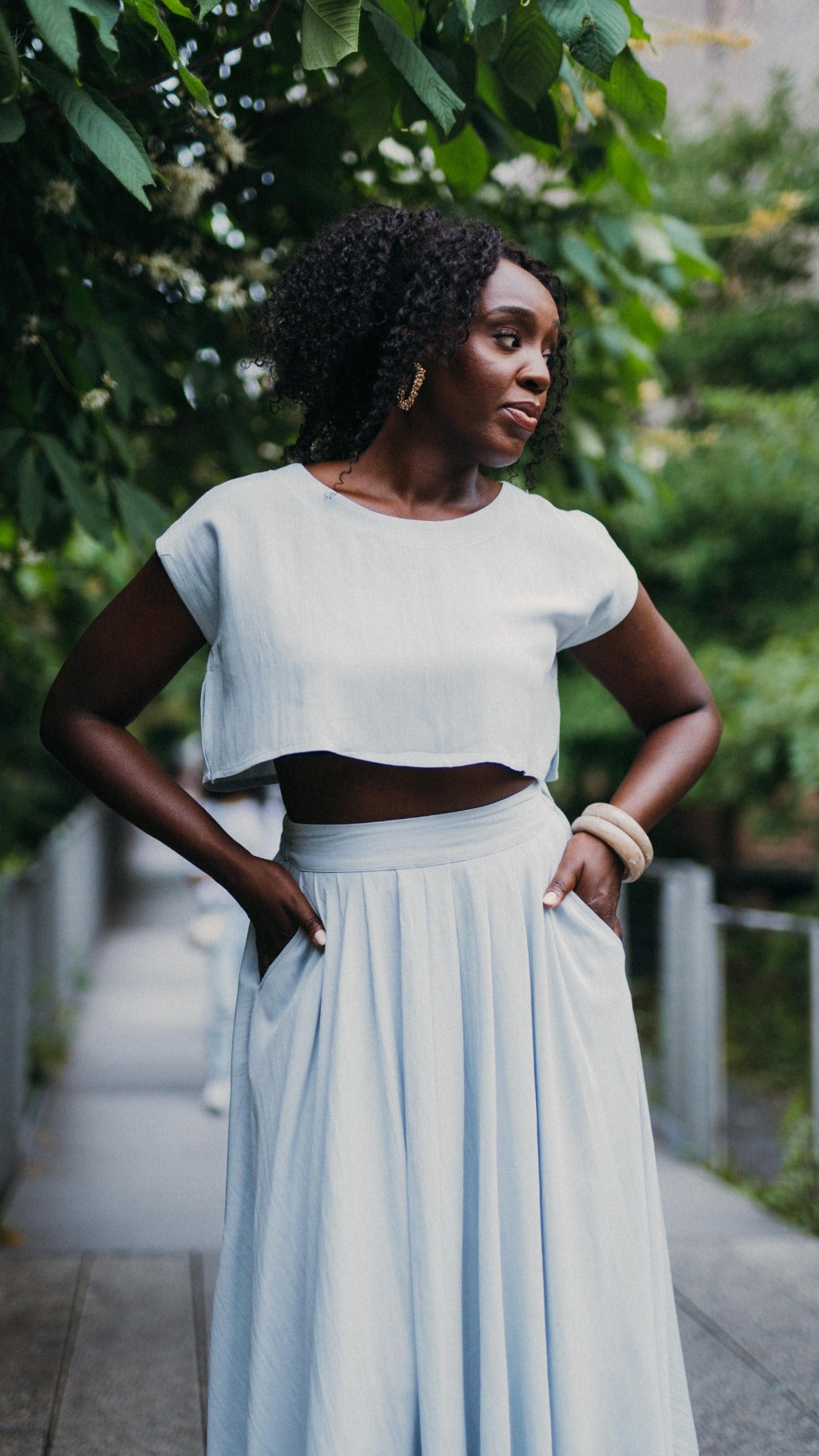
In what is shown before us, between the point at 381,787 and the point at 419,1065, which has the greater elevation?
the point at 381,787

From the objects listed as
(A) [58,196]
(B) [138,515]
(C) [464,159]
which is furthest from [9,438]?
(C) [464,159]

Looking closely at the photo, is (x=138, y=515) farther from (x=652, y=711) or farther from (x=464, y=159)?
(x=652, y=711)

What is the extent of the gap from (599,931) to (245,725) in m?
0.61

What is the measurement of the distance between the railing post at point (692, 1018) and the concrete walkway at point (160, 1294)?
225 millimetres

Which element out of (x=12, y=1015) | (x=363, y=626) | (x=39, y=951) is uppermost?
(x=363, y=626)

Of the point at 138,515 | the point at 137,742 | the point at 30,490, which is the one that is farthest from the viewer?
the point at 138,515

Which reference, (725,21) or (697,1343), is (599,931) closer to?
(697,1343)

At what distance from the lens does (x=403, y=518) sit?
7.06ft

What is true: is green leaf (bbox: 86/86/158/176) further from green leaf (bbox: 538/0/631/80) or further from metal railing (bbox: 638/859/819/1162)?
metal railing (bbox: 638/859/819/1162)

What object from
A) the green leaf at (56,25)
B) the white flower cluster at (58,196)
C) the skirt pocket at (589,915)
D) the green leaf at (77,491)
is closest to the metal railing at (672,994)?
the green leaf at (77,491)

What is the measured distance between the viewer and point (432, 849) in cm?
210

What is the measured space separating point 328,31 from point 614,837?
4.03ft

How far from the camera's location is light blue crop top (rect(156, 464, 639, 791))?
2021mm

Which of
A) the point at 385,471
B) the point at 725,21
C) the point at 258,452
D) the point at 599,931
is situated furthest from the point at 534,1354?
the point at 725,21
